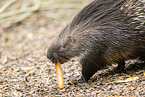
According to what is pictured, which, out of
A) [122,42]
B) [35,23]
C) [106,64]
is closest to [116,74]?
[106,64]

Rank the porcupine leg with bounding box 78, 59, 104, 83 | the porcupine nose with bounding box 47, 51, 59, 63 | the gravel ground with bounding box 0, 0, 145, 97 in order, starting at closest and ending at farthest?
the gravel ground with bounding box 0, 0, 145, 97 < the porcupine nose with bounding box 47, 51, 59, 63 < the porcupine leg with bounding box 78, 59, 104, 83

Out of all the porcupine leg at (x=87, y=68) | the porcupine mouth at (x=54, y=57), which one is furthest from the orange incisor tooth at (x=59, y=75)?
the porcupine leg at (x=87, y=68)

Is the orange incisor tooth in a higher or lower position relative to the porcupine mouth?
lower

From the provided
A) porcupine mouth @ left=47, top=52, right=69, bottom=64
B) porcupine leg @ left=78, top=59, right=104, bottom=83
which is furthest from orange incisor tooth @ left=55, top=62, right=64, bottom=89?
porcupine leg @ left=78, top=59, right=104, bottom=83

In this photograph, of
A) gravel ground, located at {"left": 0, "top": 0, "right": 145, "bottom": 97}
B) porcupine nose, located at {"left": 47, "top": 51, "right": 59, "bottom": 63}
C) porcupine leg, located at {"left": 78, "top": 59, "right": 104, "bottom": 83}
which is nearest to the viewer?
gravel ground, located at {"left": 0, "top": 0, "right": 145, "bottom": 97}

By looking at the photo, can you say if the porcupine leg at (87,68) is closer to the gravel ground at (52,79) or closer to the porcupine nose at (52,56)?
the gravel ground at (52,79)

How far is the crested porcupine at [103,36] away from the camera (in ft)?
17.7

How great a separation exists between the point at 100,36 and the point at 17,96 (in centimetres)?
237

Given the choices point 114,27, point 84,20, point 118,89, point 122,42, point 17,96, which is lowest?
point 118,89

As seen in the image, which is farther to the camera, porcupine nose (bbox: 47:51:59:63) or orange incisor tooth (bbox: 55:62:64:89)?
orange incisor tooth (bbox: 55:62:64:89)

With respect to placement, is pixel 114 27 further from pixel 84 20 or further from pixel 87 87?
pixel 87 87

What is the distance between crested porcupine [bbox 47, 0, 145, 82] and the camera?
539 cm

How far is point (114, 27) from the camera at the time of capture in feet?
17.8

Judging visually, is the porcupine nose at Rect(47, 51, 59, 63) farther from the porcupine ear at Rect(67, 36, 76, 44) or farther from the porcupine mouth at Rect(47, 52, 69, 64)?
the porcupine ear at Rect(67, 36, 76, 44)
